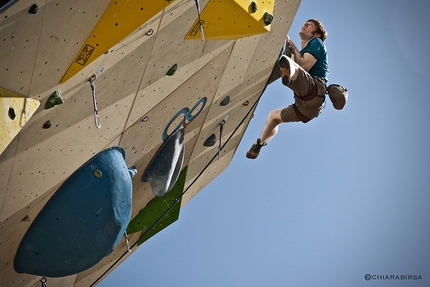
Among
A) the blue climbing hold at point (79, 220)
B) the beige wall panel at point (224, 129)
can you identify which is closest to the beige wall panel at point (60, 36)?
the blue climbing hold at point (79, 220)

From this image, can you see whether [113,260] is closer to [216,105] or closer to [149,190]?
[149,190]

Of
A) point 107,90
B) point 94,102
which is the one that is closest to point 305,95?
point 107,90

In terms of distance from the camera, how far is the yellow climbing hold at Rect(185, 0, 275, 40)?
4508mm

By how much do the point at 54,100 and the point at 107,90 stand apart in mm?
555

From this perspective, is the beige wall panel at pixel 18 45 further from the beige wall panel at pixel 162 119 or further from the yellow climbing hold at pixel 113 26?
the beige wall panel at pixel 162 119

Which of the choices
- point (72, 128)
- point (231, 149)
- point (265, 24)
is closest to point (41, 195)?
point (72, 128)

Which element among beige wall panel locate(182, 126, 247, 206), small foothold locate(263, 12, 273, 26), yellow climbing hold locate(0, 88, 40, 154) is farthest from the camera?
beige wall panel locate(182, 126, 247, 206)

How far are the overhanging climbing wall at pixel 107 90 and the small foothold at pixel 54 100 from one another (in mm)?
10

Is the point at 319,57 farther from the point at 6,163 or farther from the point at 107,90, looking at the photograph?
the point at 6,163

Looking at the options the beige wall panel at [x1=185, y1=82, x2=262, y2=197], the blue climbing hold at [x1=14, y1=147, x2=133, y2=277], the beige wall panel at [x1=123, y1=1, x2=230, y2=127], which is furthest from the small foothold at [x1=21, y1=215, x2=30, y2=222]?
the beige wall panel at [x1=185, y1=82, x2=262, y2=197]

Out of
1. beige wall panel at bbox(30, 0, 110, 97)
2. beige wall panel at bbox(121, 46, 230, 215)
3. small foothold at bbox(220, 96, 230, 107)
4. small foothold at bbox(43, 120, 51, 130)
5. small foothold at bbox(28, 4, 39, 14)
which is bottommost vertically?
small foothold at bbox(220, 96, 230, 107)

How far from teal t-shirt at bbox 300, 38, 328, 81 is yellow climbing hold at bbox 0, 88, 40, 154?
341 centimetres

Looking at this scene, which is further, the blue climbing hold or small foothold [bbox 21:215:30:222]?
small foothold [bbox 21:215:30:222]

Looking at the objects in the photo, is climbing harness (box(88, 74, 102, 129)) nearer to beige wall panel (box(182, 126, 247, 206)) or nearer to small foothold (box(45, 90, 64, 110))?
small foothold (box(45, 90, 64, 110))
